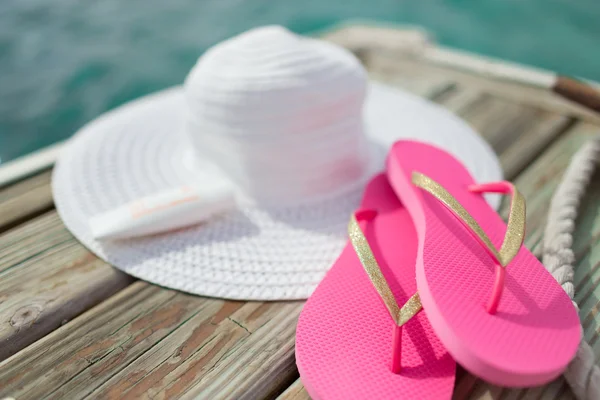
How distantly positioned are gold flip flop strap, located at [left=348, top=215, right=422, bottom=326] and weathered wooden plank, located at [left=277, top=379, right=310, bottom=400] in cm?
13

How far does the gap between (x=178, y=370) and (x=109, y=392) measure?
0.23 feet

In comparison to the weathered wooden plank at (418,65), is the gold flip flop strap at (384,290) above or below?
above

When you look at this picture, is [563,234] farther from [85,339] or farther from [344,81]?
[85,339]

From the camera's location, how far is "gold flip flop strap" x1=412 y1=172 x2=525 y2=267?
488mm

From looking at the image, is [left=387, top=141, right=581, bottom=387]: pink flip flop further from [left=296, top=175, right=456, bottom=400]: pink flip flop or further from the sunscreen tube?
the sunscreen tube

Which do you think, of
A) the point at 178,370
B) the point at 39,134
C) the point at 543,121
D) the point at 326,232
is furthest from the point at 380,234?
the point at 39,134

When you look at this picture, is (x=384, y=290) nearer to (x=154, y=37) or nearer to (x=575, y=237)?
(x=575, y=237)

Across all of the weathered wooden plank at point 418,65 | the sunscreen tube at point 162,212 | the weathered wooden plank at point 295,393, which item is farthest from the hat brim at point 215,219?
the weathered wooden plank at point 418,65

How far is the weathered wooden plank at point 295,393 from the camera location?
20.0 inches

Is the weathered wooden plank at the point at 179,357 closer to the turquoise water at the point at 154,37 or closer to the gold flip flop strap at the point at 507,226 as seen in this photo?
→ the gold flip flop strap at the point at 507,226

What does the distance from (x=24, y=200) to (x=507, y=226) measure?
726mm

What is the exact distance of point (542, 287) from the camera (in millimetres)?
509

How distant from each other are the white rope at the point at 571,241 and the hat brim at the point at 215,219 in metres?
0.10

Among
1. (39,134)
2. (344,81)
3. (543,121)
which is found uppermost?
(344,81)
